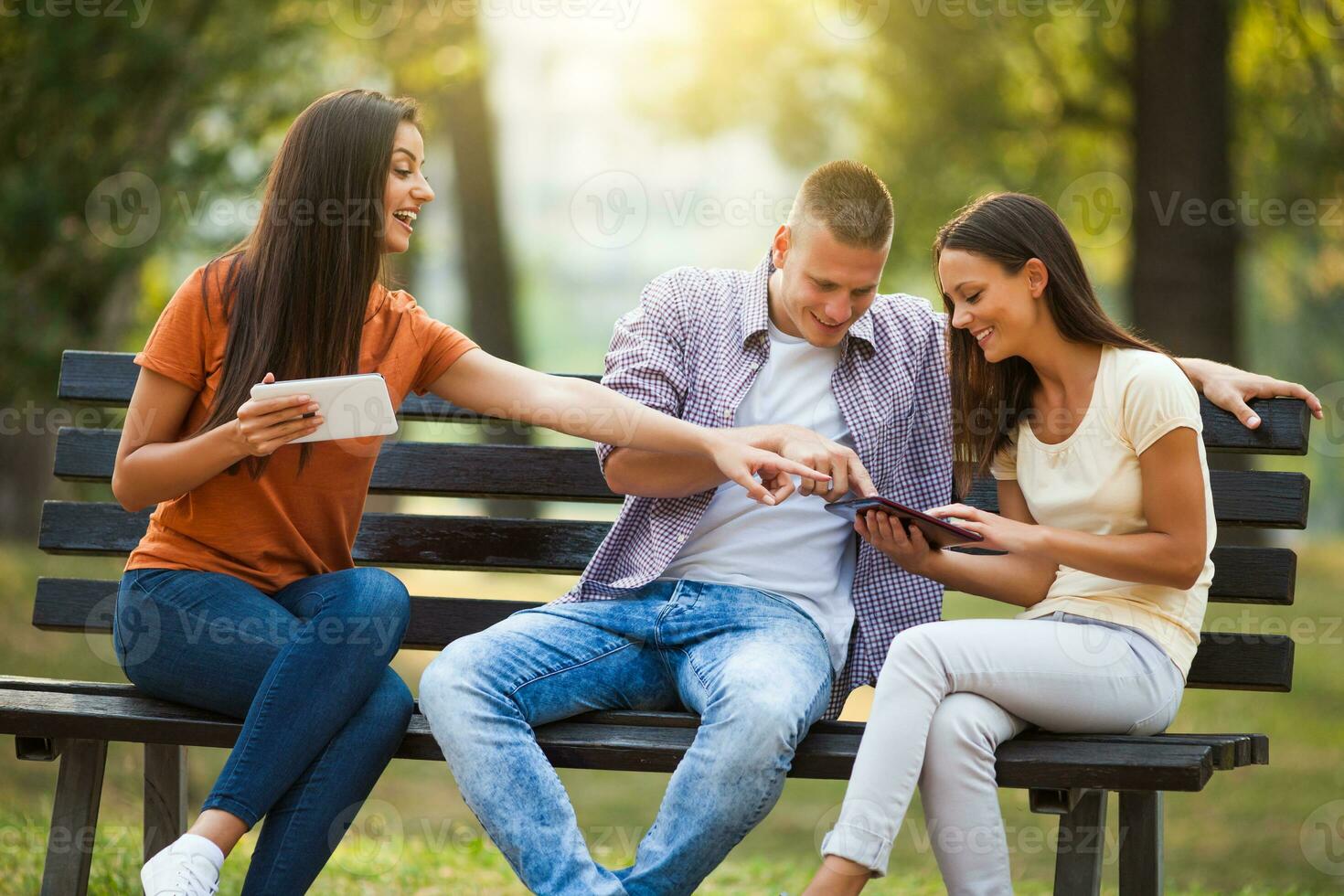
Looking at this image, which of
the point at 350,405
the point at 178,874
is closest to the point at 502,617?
the point at 350,405

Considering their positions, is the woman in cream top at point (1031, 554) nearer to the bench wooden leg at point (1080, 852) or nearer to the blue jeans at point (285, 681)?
the bench wooden leg at point (1080, 852)

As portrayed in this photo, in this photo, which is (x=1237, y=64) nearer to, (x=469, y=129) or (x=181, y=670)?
(x=469, y=129)

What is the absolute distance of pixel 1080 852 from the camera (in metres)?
2.74

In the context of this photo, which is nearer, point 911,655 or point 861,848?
point 861,848

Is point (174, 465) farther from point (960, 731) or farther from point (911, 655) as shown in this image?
point (960, 731)

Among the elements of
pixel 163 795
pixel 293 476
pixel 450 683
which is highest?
pixel 293 476

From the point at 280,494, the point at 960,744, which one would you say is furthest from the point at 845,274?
the point at 280,494

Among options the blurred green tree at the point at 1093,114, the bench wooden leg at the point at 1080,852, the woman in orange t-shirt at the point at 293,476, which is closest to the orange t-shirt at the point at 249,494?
the woman in orange t-shirt at the point at 293,476

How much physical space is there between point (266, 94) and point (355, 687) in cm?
638

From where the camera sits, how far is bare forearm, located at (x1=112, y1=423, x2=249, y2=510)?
9.28 ft

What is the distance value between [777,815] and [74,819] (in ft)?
12.8

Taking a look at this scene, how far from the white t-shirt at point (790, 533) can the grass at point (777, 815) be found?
83cm

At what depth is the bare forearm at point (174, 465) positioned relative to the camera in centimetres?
283

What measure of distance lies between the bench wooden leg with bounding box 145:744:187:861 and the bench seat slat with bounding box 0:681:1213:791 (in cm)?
37
